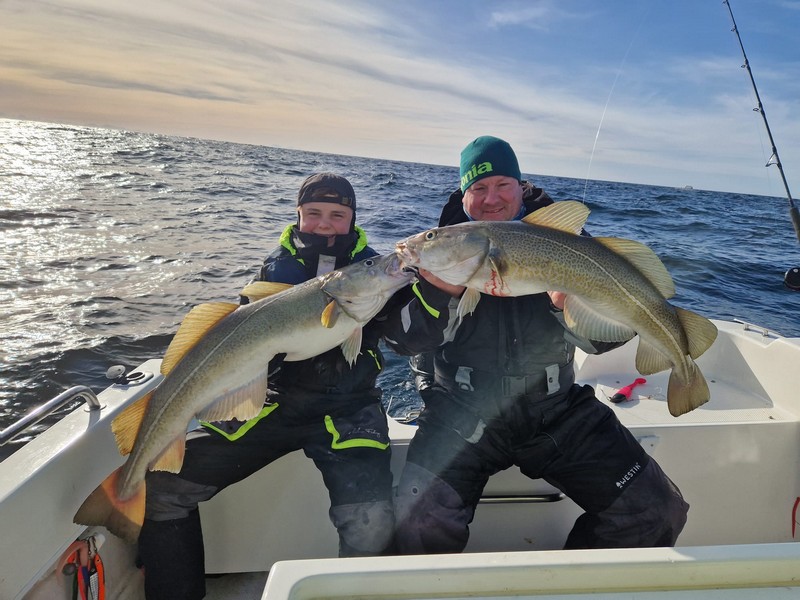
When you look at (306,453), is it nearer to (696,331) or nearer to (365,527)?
(365,527)

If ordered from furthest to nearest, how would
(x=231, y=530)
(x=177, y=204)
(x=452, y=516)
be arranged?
(x=177, y=204) < (x=231, y=530) < (x=452, y=516)

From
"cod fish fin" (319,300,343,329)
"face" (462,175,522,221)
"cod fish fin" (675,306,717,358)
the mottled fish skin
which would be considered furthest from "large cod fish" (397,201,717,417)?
"face" (462,175,522,221)

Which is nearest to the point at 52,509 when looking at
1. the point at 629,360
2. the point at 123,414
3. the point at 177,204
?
the point at 123,414

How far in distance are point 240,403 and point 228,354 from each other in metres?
0.29

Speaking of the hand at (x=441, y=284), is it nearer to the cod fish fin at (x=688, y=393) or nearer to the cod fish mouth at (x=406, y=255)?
the cod fish mouth at (x=406, y=255)

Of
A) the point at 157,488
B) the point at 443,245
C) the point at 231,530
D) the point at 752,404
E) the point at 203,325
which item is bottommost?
the point at 231,530

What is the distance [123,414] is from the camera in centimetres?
269

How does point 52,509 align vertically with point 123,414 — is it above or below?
below

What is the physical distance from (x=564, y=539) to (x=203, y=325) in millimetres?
2705

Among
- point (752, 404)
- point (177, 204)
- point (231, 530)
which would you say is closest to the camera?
point (231, 530)

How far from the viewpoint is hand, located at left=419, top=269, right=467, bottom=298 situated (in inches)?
112

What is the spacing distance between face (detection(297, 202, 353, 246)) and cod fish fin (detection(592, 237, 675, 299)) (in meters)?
1.73

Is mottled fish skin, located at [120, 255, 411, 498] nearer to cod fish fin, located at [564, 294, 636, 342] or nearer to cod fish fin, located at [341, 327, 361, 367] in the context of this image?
cod fish fin, located at [341, 327, 361, 367]

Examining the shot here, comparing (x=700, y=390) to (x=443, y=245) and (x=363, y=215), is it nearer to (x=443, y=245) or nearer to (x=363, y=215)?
(x=443, y=245)
